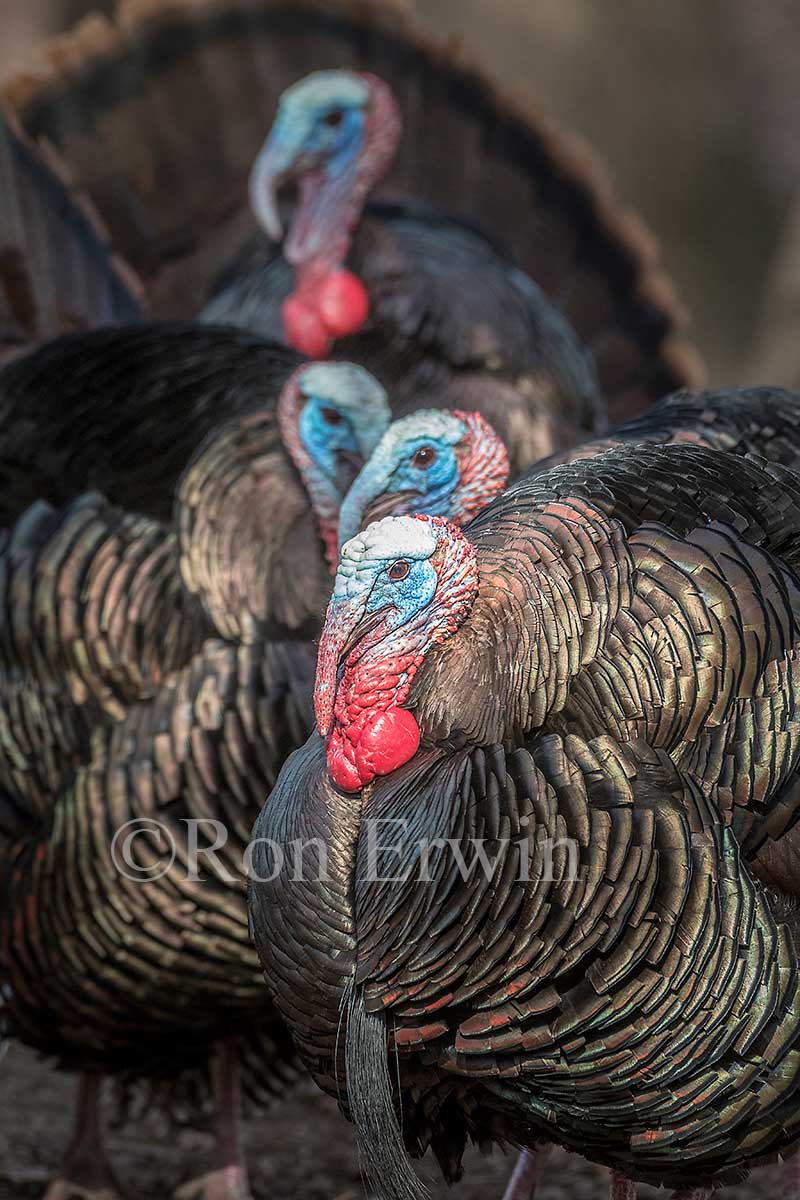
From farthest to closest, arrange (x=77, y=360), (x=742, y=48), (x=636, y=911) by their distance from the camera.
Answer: (x=742, y=48)
(x=77, y=360)
(x=636, y=911)

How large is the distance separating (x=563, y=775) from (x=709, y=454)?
2.19 feet

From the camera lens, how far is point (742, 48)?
412 inches

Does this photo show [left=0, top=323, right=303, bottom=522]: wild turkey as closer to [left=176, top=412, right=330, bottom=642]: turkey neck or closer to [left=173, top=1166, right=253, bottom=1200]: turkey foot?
[left=176, top=412, right=330, bottom=642]: turkey neck

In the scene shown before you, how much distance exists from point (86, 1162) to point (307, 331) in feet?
8.02

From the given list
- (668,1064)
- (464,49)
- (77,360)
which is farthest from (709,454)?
(464,49)

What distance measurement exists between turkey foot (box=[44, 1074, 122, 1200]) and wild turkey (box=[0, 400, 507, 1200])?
1.24 feet

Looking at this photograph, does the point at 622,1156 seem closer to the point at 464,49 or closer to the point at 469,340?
the point at 469,340

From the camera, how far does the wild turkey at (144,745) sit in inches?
128

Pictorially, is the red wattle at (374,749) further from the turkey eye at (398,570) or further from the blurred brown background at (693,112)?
the blurred brown background at (693,112)

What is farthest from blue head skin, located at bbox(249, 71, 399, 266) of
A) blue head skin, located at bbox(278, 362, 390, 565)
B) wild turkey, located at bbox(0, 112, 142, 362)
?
blue head skin, located at bbox(278, 362, 390, 565)

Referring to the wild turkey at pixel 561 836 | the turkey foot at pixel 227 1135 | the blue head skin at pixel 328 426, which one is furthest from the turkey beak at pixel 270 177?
the wild turkey at pixel 561 836

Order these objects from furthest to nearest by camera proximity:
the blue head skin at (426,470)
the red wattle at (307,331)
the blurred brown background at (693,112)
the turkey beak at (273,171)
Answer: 1. the blurred brown background at (693,112)
2. the turkey beak at (273,171)
3. the red wattle at (307,331)
4. the blue head skin at (426,470)

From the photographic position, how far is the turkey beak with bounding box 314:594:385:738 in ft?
8.30

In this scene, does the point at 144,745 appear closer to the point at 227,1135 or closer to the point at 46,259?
the point at 227,1135
